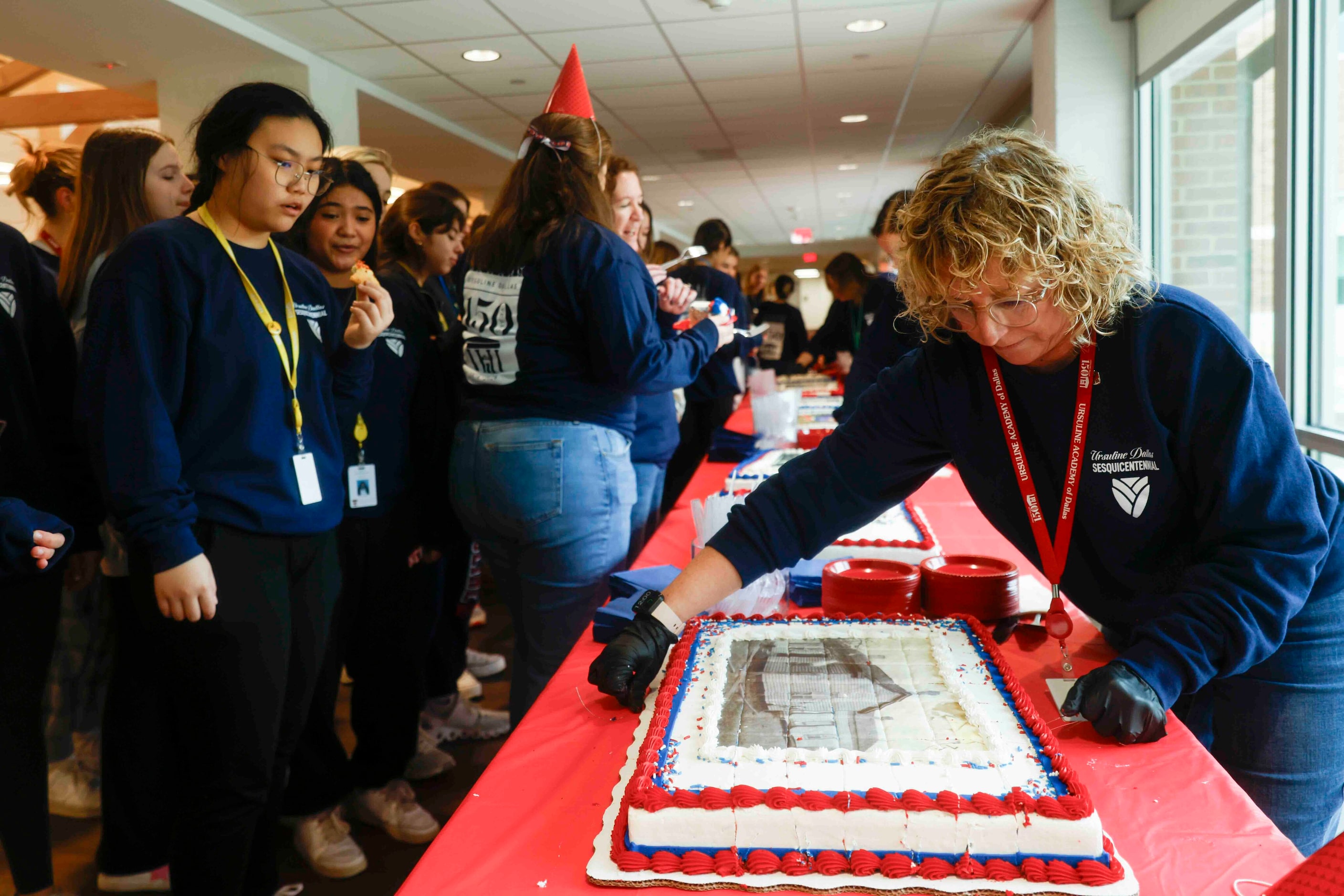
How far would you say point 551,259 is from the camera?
5.53 ft

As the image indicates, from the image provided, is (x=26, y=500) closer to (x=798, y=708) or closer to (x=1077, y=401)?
(x=798, y=708)

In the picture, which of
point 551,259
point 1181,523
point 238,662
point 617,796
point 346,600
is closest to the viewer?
point 617,796

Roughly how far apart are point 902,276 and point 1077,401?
25 centimetres

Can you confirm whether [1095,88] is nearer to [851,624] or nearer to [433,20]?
[433,20]

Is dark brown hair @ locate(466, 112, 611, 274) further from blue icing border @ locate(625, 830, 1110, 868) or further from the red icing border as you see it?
blue icing border @ locate(625, 830, 1110, 868)

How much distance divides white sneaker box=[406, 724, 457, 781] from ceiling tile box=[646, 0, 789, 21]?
3.48 meters

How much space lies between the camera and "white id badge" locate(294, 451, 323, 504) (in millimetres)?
1399

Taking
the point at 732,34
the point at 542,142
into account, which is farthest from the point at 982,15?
the point at 542,142

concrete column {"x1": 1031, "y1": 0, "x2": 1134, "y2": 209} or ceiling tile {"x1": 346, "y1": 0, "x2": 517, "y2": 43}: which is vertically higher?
ceiling tile {"x1": 346, "y1": 0, "x2": 517, "y2": 43}

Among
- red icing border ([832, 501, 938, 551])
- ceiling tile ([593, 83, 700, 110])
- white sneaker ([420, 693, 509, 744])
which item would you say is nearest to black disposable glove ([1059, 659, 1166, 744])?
red icing border ([832, 501, 938, 551])

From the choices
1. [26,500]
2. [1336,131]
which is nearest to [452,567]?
[26,500]

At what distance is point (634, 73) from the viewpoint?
548 cm

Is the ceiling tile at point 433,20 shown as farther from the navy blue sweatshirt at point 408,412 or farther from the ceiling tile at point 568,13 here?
the navy blue sweatshirt at point 408,412

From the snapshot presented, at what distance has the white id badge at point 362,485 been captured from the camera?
6.23 ft
